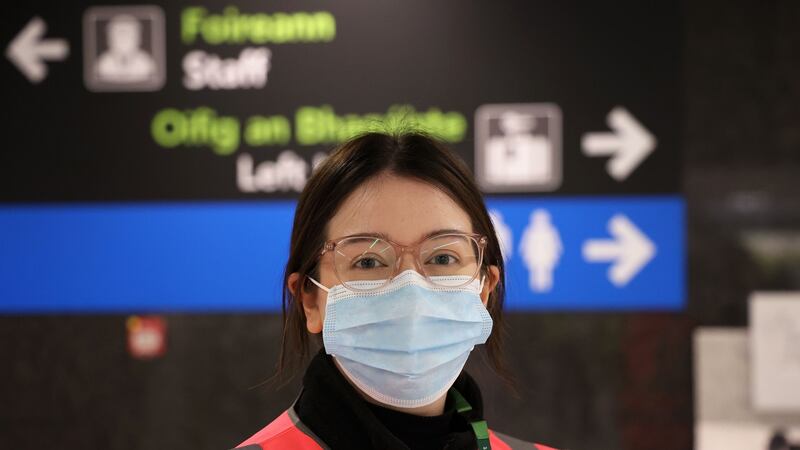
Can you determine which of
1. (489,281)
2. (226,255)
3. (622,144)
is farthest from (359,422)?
(622,144)

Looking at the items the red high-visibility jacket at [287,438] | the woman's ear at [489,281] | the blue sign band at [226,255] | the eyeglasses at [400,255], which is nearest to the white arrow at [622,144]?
the blue sign band at [226,255]

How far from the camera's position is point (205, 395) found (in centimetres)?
329

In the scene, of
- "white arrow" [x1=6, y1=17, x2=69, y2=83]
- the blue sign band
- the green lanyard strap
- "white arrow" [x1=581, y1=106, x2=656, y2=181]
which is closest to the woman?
the green lanyard strap

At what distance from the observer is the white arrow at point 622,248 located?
125 inches

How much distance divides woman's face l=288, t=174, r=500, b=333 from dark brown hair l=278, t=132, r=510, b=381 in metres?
0.01

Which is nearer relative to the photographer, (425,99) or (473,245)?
(473,245)

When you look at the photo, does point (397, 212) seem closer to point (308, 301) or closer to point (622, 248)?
point (308, 301)

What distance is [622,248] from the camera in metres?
3.18

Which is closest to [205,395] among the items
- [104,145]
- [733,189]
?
[104,145]

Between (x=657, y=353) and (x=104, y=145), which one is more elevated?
(x=104, y=145)

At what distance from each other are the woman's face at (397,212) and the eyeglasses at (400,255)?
0.01 meters

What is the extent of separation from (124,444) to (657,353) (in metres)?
1.83

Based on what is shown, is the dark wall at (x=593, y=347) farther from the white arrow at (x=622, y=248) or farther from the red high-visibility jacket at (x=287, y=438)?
the red high-visibility jacket at (x=287, y=438)

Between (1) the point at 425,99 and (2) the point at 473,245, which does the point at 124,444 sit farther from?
(2) the point at 473,245
